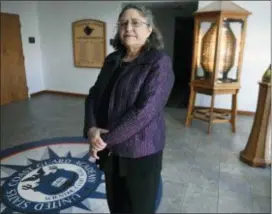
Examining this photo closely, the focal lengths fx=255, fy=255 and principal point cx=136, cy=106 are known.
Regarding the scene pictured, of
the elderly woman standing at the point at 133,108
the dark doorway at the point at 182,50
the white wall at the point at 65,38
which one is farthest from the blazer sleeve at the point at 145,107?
the dark doorway at the point at 182,50

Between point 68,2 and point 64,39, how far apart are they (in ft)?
2.60

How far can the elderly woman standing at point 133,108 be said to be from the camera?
45.1 inches

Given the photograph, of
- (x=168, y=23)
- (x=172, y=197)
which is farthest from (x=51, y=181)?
(x=168, y=23)

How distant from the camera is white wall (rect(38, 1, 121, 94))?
5.33 meters

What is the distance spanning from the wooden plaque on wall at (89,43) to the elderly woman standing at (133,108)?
4.23 meters

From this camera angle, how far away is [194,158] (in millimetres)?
2963

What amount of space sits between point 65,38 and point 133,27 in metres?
4.96

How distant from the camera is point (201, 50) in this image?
145 inches

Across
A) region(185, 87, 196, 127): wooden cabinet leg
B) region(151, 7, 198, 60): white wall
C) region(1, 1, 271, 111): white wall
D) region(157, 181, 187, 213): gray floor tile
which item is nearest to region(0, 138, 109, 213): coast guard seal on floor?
region(157, 181, 187, 213): gray floor tile

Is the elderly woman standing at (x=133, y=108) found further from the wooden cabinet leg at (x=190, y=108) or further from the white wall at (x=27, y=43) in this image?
the white wall at (x=27, y=43)

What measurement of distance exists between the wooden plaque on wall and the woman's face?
4.34 meters

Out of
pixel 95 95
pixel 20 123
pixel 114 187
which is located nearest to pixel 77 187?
pixel 114 187

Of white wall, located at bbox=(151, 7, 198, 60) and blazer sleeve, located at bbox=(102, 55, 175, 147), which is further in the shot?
white wall, located at bbox=(151, 7, 198, 60)

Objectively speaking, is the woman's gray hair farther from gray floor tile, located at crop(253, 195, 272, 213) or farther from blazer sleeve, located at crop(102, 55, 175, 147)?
gray floor tile, located at crop(253, 195, 272, 213)
